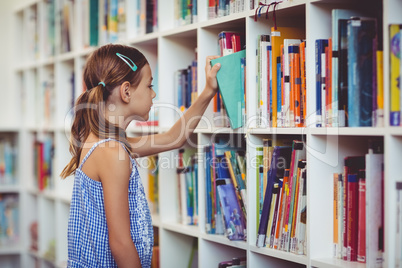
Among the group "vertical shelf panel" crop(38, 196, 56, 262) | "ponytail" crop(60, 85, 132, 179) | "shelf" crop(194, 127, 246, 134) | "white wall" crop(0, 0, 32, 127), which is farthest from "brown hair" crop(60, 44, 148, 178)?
"white wall" crop(0, 0, 32, 127)

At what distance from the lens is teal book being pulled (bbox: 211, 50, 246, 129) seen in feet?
5.83

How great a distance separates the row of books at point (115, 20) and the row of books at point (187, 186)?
0.58 metres

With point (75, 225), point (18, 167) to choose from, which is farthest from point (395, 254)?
point (18, 167)

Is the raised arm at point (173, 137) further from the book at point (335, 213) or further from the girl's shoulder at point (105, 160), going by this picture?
the book at point (335, 213)

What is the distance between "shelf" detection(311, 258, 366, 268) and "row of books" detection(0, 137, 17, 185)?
8.59 feet

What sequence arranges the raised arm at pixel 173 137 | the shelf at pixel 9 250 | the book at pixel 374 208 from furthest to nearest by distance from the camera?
the shelf at pixel 9 250, the raised arm at pixel 173 137, the book at pixel 374 208

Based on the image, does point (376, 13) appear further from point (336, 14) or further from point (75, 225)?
point (75, 225)

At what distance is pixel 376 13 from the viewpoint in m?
1.52

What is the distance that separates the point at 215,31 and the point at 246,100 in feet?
1.20

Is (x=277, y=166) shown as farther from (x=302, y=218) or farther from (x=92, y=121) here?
(x=92, y=121)

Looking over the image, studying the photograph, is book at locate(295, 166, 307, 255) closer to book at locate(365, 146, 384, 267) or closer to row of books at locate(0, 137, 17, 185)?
book at locate(365, 146, 384, 267)

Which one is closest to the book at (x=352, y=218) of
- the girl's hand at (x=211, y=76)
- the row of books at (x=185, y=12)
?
the girl's hand at (x=211, y=76)

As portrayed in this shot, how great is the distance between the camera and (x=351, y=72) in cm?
140

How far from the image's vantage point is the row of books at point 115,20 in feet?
7.53
